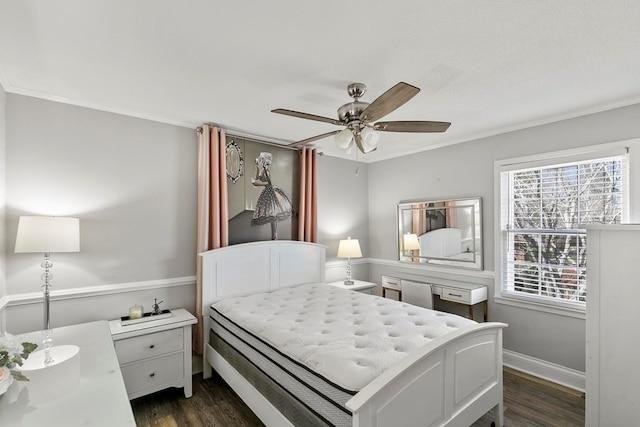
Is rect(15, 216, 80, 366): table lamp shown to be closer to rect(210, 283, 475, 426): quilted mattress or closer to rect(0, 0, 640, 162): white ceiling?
rect(0, 0, 640, 162): white ceiling

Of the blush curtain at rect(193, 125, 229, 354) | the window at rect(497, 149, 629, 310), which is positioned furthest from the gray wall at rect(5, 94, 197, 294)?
the window at rect(497, 149, 629, 310)

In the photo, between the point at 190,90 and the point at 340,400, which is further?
the point at 190,90

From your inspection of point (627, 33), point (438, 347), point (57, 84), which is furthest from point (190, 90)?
point (627, 33)

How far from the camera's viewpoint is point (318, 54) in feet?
6.17

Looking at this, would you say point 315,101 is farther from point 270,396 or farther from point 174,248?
point 270,396

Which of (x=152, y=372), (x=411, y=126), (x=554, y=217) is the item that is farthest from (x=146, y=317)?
(x=554, y=217)

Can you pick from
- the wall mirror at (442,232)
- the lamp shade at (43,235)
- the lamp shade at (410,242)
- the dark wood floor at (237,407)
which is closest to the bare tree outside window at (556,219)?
the wall mirror at (442,232)

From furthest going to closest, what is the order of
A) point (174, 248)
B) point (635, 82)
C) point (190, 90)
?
point (174, 248), point (190, 90), point (635, 82)

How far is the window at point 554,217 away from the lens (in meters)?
2.67

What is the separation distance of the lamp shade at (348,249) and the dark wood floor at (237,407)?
205cm

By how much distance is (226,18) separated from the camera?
1.56 meters

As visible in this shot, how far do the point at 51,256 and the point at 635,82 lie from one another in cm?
465

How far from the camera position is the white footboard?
4.58ft

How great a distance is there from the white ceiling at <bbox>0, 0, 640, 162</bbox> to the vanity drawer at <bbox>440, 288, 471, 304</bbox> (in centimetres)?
184
